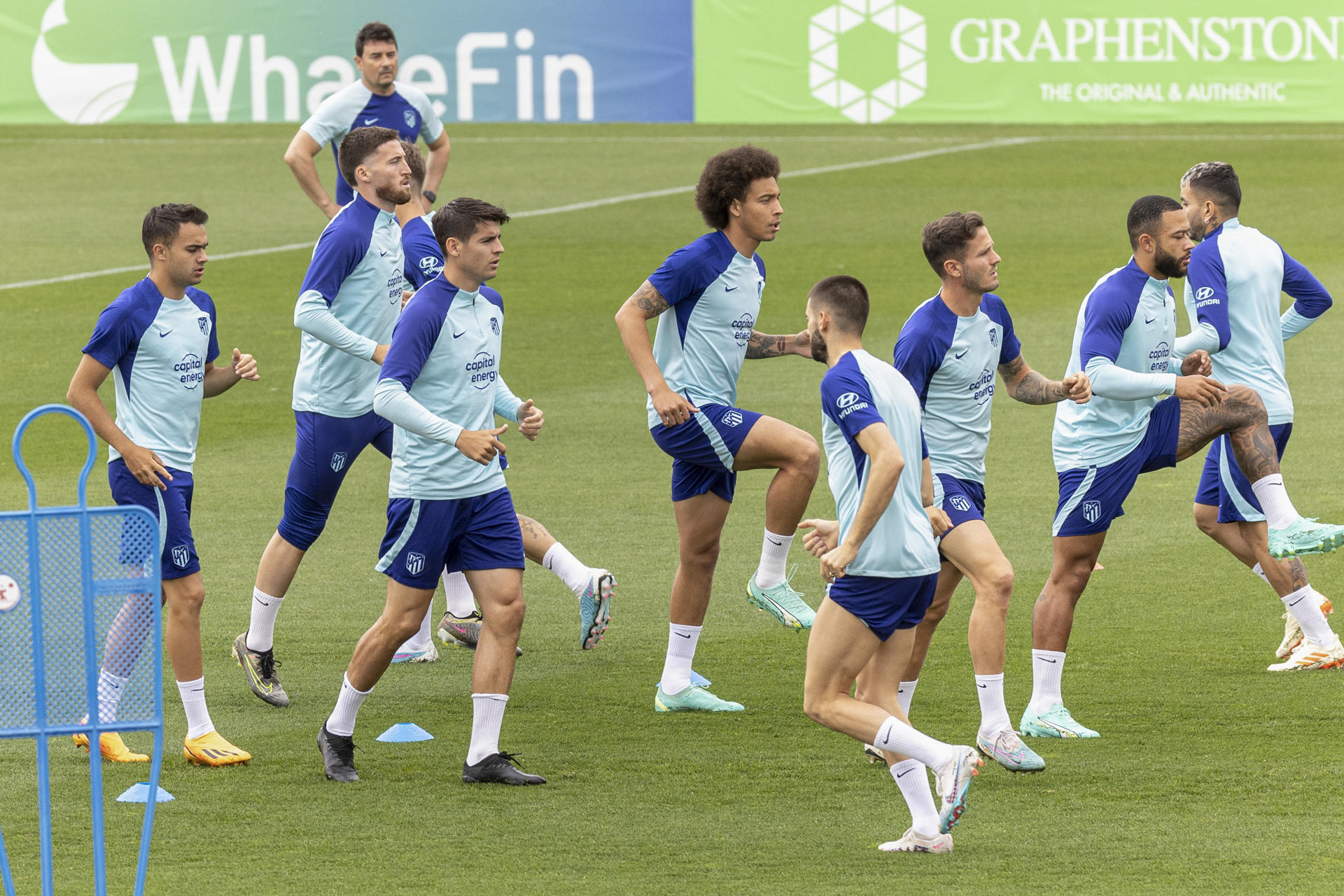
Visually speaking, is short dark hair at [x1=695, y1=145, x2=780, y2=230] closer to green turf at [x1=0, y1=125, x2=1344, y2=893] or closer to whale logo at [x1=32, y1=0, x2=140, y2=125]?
green turf at [x1=0, y1=125, x2=1344, y2=893]

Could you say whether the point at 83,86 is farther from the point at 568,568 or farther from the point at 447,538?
the point at 447,538

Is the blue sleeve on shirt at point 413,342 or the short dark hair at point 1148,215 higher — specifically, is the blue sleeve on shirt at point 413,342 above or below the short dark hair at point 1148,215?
below

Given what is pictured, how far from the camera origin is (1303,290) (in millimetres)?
8492

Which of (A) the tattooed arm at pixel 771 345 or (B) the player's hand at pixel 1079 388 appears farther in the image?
(A) the tattooed arm at pixel 771 345

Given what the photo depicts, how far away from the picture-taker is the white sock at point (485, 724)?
6.58 meters

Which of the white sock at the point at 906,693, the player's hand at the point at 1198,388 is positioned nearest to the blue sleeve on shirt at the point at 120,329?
the white sock at the point at 906,693

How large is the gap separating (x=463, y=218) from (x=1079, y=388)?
2298 millimetres

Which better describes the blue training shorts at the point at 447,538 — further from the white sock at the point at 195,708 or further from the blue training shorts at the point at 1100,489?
the blue training shorts at the point at 1100,489

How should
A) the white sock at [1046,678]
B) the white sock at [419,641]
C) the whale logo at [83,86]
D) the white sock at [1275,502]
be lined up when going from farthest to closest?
the whale logo at [83,86] → the white sock at [419,641] → the white sock at [1275,502] → the white sock at [1046,678]

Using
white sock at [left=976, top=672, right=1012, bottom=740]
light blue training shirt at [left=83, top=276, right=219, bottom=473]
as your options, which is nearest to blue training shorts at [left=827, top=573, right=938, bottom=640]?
white sock at [left=976, top=672, right=1012, bottom=740]

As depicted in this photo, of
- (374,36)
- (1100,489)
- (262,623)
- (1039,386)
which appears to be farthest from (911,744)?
(374,36)

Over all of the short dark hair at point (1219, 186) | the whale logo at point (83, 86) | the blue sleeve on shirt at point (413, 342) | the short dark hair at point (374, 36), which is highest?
the whale logo at point (83, 86)

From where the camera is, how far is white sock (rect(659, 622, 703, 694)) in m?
7.57

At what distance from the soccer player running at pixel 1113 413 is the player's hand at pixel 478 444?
231cm
